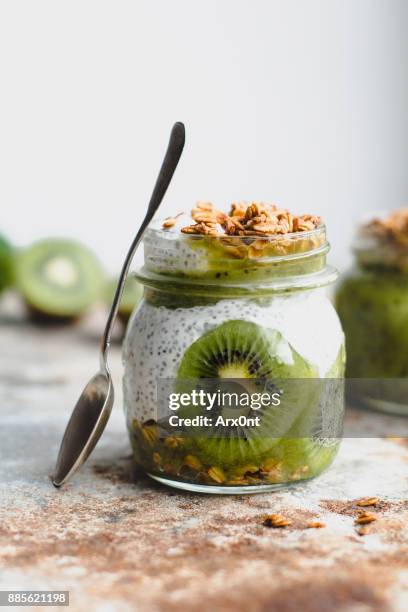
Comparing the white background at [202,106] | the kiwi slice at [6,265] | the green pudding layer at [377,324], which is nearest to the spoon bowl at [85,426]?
the green pudding layer at [377,324]

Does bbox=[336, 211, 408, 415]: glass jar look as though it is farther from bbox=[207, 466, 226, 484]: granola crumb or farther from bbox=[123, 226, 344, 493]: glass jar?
bbox=[207, 466, 226, 484]: granola crumb

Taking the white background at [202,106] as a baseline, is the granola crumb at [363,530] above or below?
below

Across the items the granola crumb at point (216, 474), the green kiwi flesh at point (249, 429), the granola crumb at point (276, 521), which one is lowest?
the granola crumb at point (276, 521)

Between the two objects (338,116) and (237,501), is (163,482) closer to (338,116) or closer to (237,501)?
(237,501)

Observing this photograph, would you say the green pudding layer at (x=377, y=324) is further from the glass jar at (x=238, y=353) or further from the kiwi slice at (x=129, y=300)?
the kiwi slice at (x=129, y=300)

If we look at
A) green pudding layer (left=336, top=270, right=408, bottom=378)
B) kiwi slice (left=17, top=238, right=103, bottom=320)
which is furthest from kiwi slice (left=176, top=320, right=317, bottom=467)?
kiwi slice (left=17, top=238, right=103, bottom=320)
